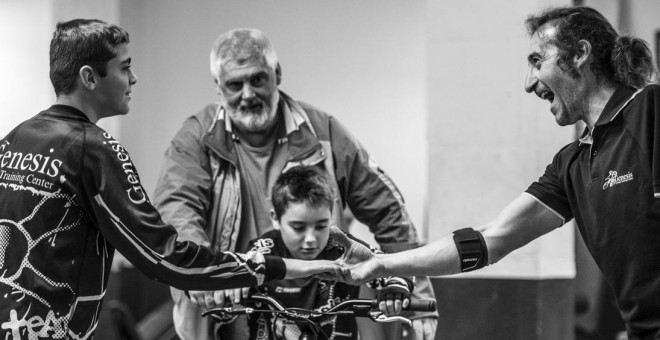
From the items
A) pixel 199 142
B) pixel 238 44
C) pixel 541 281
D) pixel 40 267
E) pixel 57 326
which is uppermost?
pixel 238 44

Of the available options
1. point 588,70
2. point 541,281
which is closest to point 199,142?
point 588,70

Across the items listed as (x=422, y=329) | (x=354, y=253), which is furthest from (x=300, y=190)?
(x=422, y=329)

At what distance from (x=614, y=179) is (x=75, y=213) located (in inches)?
59.2

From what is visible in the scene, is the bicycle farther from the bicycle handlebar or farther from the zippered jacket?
the zippered jacket

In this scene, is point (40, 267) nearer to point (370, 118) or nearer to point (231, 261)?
point (231, 261)

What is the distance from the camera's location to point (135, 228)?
2.75 meters

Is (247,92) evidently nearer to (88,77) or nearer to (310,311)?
(310,311)

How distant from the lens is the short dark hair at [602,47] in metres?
2.90

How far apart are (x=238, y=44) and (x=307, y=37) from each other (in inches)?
181

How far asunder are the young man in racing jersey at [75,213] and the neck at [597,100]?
119 centimetres

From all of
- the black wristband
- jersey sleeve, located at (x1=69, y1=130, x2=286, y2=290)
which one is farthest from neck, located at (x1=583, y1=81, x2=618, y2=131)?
jersey sleeve, located at (x1=69, y1=130, x2=286, y2=290)

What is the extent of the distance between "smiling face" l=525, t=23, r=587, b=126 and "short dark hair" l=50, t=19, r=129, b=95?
51.2 inches

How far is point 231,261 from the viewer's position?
9.73 ft

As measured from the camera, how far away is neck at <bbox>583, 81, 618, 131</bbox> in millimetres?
2926
